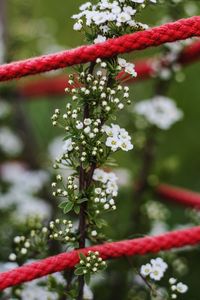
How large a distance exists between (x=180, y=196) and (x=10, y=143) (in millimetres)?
912

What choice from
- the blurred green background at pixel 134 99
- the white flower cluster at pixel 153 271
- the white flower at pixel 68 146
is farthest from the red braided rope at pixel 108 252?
the blurred green background at pixel 134 99

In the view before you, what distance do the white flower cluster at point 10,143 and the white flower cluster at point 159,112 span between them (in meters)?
0.78

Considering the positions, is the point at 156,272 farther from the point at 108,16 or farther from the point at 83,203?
the point at 108,16

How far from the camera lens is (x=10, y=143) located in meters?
2.48

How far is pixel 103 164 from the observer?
116 cm

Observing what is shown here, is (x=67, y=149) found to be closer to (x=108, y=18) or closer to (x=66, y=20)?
(x=108, y=18)

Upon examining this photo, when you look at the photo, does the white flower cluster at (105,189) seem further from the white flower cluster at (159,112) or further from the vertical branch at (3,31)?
the vertical branch at (3,31)

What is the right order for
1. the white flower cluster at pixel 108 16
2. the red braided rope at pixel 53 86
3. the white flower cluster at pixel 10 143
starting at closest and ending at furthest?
the white flower cluster at pixel 108 16 < the red braided rope at pixel 53 86 < the white flower cluster at pixel 10 143

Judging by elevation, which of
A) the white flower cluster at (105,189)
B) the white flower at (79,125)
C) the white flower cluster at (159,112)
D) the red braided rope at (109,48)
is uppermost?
the red braided rope at (109,48)

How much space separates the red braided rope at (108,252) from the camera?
1.16 metres

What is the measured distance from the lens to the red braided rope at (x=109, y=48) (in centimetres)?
111

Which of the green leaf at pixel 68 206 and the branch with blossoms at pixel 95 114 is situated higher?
the branch with blossoms at pixel 95 114

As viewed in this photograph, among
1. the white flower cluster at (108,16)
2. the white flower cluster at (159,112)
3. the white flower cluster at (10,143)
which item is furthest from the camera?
the white flower cluster at (10,143)

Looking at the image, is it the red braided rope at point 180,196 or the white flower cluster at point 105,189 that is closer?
the white flower cluster at point 105,189
